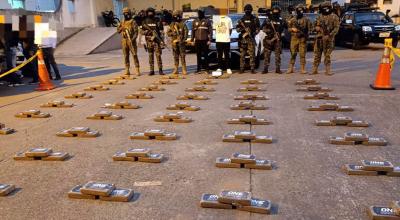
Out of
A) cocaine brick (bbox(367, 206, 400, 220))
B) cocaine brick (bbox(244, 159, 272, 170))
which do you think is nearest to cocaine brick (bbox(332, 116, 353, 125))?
cocaine brick (bbox(244, 159, 272, 170))

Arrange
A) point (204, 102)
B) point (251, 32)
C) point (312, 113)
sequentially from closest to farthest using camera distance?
point (312, 113), point (204, 102), point (251, 32)

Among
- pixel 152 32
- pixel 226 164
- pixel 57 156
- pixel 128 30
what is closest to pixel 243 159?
pixel 226 164

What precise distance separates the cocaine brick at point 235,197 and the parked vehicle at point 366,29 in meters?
15.7

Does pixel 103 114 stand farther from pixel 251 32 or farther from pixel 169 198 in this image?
pixel 251 32

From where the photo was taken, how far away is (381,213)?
9.37 feet

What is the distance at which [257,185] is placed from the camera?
3.54 meters

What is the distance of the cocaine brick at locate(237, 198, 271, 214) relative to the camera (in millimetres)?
3014

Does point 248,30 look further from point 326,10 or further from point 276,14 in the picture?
point 326,10

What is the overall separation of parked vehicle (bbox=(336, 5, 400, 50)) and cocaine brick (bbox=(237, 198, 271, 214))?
51.5ft

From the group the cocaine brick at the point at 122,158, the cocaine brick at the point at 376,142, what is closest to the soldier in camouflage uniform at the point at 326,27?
the cocaine brick at the point at 376,142

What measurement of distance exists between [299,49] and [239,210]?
7.85 m

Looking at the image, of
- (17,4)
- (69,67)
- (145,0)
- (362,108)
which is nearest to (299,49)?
(362,108)

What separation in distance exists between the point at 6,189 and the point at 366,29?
54.7 feet

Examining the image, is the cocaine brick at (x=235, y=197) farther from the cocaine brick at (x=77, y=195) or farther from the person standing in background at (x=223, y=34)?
the person standing in background at (x=223, y=34)
